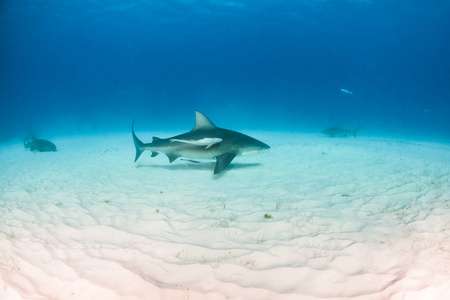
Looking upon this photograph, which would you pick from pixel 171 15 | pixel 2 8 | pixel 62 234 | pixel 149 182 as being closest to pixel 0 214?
pixel 62 234

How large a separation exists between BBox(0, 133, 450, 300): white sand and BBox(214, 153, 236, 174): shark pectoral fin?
59cm

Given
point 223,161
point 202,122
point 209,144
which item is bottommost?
point 223,161

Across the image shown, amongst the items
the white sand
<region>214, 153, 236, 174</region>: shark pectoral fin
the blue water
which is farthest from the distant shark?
the blue water

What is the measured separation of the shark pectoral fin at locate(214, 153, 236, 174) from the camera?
7.61 metres

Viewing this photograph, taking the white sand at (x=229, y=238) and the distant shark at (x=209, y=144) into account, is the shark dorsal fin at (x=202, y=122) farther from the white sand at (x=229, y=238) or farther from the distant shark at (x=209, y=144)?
the white sand at (x=229, y=238)

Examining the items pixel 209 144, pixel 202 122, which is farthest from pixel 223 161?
pixel 202 122

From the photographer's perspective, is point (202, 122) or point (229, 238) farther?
point (202, 122)

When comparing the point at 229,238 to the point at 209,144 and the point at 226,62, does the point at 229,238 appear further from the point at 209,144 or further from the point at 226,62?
the point at 226,62

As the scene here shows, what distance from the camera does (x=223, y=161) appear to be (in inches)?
311

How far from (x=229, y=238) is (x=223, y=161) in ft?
12.8

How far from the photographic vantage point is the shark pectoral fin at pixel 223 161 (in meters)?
7.61

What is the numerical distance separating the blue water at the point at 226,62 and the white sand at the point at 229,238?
34.2 metres

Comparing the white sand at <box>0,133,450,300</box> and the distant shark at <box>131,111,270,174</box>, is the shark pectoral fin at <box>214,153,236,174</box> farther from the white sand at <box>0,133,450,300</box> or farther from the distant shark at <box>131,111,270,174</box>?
the white sand at <box>0,133,450,300</box>

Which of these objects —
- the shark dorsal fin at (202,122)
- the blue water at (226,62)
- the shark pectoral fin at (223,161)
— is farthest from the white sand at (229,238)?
the blue water at (226,62)
